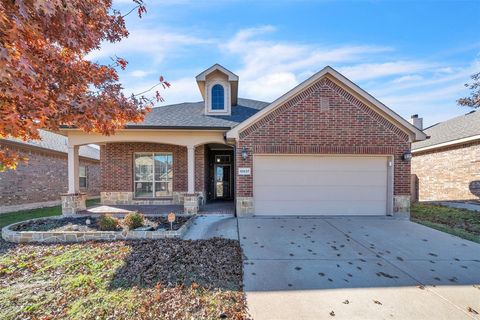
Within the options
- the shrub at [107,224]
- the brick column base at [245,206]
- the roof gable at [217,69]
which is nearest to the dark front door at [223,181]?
the brick column base at [245,206]

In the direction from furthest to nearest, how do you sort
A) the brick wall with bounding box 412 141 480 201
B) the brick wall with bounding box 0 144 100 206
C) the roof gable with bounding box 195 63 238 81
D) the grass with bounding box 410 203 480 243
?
1. the brick wall with bounding box 412 141 480 201
2. the brick wall with bounding box 0 144 100 206
3. the roof gable with bounding box 195 63 238 81
4. the grass with bounding box 410 203 480 243

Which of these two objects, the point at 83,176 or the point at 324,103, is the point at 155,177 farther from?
the point at 83,176

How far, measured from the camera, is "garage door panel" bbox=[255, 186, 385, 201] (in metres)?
9.03

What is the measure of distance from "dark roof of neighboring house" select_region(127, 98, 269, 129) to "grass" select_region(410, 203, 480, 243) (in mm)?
8008

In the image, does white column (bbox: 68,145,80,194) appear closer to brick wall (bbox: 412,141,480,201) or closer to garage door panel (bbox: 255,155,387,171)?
garage door panel (bbox: 255,155,387,171)

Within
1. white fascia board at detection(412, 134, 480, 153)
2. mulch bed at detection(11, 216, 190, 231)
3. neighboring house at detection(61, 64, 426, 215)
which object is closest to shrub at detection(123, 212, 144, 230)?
mulch bed at detection(11, 216, 190, 231)

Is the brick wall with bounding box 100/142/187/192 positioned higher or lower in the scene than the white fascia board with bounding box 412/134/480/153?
lower

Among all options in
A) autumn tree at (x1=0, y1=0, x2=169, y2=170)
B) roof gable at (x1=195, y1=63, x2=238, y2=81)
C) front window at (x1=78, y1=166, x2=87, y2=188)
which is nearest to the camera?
autumn tree at (x1=0, y1=0, x2=169, y2=170)

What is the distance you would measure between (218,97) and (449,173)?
43.3 feet

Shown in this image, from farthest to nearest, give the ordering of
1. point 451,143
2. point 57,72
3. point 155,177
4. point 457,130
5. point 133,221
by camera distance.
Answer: point 457,130 < point 451,143 < point 155,177 < point 133,221 < point 57,72

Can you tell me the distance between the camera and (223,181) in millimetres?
13375

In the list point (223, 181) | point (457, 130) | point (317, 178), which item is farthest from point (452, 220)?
point (223, 181)

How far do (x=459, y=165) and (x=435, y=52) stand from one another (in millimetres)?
6184

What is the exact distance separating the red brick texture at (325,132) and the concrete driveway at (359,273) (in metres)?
2.75
